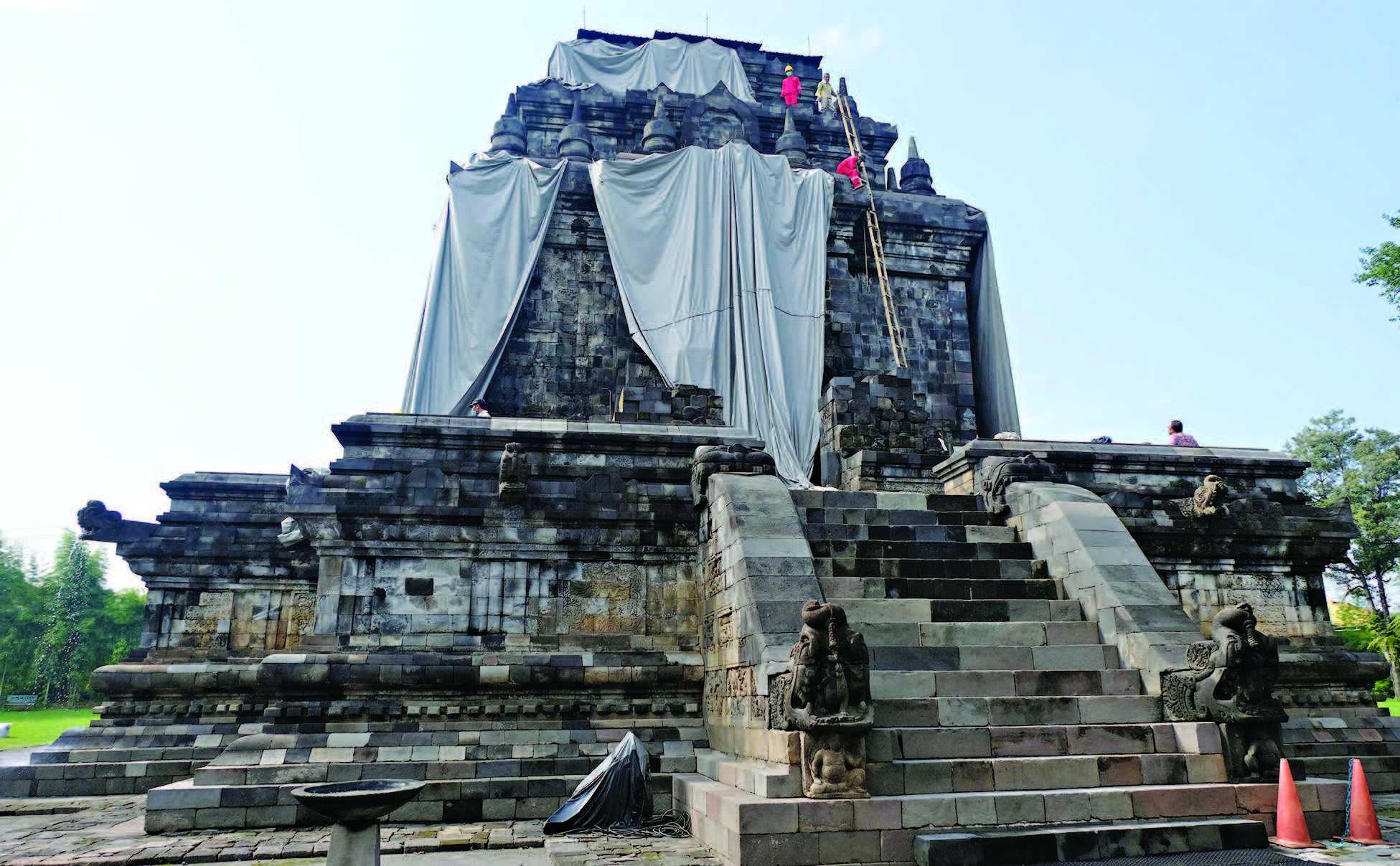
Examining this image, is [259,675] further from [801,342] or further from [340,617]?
[801,342]

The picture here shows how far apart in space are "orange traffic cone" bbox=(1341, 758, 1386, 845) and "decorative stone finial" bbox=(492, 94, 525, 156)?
68.5 ft

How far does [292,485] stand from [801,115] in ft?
64.4

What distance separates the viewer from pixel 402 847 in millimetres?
7559

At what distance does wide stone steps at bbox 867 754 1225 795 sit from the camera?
674cm

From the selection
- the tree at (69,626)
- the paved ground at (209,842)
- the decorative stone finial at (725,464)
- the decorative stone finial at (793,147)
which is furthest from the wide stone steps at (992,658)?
the tree at (69,626)

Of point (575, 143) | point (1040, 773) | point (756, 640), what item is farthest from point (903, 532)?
point (575, 143)

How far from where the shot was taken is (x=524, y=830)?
8.22 m

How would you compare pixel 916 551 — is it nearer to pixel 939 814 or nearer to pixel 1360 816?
pixel 939 814

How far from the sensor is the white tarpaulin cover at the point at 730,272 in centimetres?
1866

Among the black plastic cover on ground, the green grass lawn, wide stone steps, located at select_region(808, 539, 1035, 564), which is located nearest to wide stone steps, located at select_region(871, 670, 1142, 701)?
wide stone steps, located at select_region(808, 539, 1035, 564)

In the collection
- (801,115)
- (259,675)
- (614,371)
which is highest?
(801,115)

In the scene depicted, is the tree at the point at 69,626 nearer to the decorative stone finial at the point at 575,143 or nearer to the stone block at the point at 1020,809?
the decorative stone finial at the point at 575,143

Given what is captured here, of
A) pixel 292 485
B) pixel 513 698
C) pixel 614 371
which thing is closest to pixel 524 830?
pixel 513 698

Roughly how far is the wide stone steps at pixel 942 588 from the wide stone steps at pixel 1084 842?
2749 millimetres
